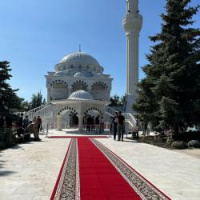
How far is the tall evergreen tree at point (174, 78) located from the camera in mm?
15375

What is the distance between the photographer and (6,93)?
19.7 m

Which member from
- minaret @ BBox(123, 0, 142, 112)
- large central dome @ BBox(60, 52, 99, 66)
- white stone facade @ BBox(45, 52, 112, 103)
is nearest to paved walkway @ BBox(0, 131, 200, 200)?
minaret @ BBox(123, 0, 142, 112)

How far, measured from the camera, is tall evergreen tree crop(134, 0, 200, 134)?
1538 cm

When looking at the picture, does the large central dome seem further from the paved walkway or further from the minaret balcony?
the paved walkway

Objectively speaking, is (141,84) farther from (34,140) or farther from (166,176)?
(166,176)

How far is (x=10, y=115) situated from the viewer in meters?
19.5

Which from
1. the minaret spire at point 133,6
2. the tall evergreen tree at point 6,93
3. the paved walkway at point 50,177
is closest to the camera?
the paved walkway at point 50,177

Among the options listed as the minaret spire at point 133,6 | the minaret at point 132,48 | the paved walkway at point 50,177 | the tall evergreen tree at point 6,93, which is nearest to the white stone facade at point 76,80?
the minaret at point 132,48

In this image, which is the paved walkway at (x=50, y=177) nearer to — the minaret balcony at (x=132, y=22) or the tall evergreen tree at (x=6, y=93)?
the tall evergreen tree at (x=6, y=93)

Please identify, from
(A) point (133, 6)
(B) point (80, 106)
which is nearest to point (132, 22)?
(A) point (133, 6)

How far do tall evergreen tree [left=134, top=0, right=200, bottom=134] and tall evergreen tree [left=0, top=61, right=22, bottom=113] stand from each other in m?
8.74

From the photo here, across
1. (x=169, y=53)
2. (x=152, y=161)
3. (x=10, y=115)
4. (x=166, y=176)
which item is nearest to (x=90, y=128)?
(x=10, y=115)

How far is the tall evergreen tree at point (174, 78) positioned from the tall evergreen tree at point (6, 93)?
28.7 feet

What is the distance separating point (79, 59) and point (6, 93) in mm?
36338
